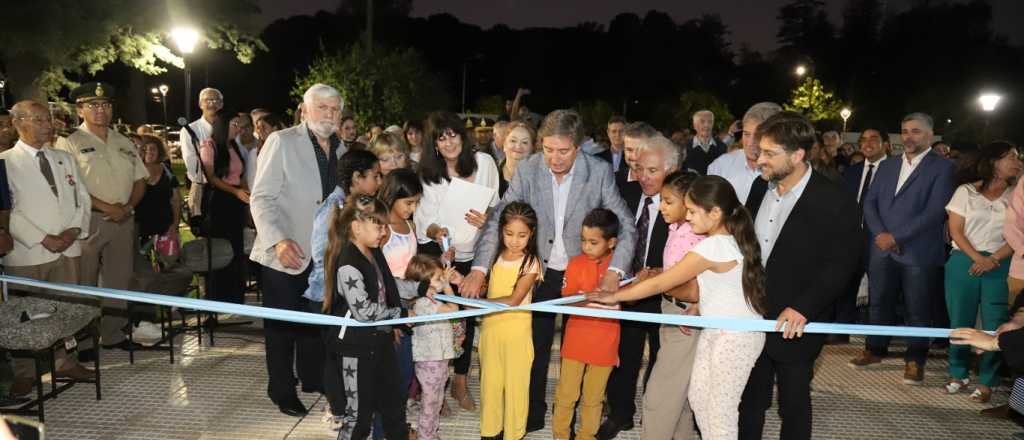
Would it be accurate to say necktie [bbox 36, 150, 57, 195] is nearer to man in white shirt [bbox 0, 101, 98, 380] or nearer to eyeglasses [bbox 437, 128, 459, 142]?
man in white shirt [bbox 0, 101, 98, 380]

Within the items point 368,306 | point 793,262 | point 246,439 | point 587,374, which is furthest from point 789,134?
point 246,439

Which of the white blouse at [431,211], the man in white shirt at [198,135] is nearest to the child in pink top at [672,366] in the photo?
the white blouse at [431,211]

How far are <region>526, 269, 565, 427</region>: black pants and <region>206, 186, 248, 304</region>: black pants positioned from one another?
155 inches

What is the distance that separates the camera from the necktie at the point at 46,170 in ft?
17.7

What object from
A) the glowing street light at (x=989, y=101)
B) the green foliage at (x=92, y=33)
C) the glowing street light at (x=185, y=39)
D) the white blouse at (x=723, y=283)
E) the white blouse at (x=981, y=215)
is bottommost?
the white blouse at (x=723, y=283)

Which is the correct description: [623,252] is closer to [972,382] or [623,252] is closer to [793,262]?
[793,262]

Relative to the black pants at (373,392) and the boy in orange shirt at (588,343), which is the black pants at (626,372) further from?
the black pants at (373,392)

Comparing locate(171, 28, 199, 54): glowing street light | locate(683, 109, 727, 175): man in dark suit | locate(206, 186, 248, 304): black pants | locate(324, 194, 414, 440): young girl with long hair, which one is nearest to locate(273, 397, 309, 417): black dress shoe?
locate(324, 194, 414, 440): young girl with long hair

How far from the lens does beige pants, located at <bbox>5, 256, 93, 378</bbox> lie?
5383 millimetres

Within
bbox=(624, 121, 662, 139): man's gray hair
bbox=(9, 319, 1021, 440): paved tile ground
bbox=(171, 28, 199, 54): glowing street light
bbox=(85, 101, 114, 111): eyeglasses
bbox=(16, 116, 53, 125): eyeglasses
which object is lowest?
bbox=(9, 319, 1021, 440): paved tile ground

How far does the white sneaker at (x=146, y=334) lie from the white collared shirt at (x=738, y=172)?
5.14 metres

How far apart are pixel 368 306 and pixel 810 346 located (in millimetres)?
2373

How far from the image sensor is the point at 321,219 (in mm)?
4566

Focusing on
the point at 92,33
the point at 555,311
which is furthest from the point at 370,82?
the point at 555,311
